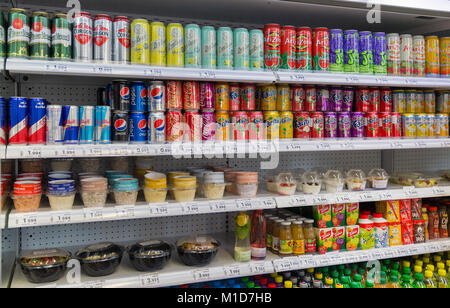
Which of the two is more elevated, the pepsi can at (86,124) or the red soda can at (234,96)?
the red soda can at (234,96)

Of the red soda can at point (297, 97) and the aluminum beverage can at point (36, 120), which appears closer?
the aluminum beverage can at point (36, 120)

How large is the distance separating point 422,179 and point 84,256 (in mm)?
2085

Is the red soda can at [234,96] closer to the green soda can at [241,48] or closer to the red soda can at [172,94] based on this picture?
the green soda can at [241,48]

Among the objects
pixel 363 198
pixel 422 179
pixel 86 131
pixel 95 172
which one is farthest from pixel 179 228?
pixel 422 179

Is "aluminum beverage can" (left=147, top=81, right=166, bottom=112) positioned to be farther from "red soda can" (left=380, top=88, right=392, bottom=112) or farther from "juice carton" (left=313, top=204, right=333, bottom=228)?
"red soda can" (left=380, top=88, right=392, bottom=112)

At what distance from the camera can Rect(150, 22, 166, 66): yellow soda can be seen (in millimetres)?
1863

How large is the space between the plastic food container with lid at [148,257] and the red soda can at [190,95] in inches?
29.4

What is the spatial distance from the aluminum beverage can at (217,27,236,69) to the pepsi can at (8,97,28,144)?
3.10 feet

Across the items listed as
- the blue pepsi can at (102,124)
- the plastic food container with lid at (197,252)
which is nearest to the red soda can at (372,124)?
the plastic food container with lid at (197,252)

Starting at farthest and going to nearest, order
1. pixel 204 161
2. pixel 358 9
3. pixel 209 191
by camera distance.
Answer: pixel 204 161 → pixel 358 9 → pixel 209 191

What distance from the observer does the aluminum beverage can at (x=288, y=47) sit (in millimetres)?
2068

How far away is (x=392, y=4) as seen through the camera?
210cm

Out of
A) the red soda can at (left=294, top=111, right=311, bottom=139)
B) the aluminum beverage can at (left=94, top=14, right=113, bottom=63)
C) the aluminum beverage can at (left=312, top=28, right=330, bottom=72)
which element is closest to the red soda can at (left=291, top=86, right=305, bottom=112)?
the red soda can at (left=294, top=111, right=311, bottom=139)

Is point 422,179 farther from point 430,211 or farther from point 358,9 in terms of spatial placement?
point 358,9
